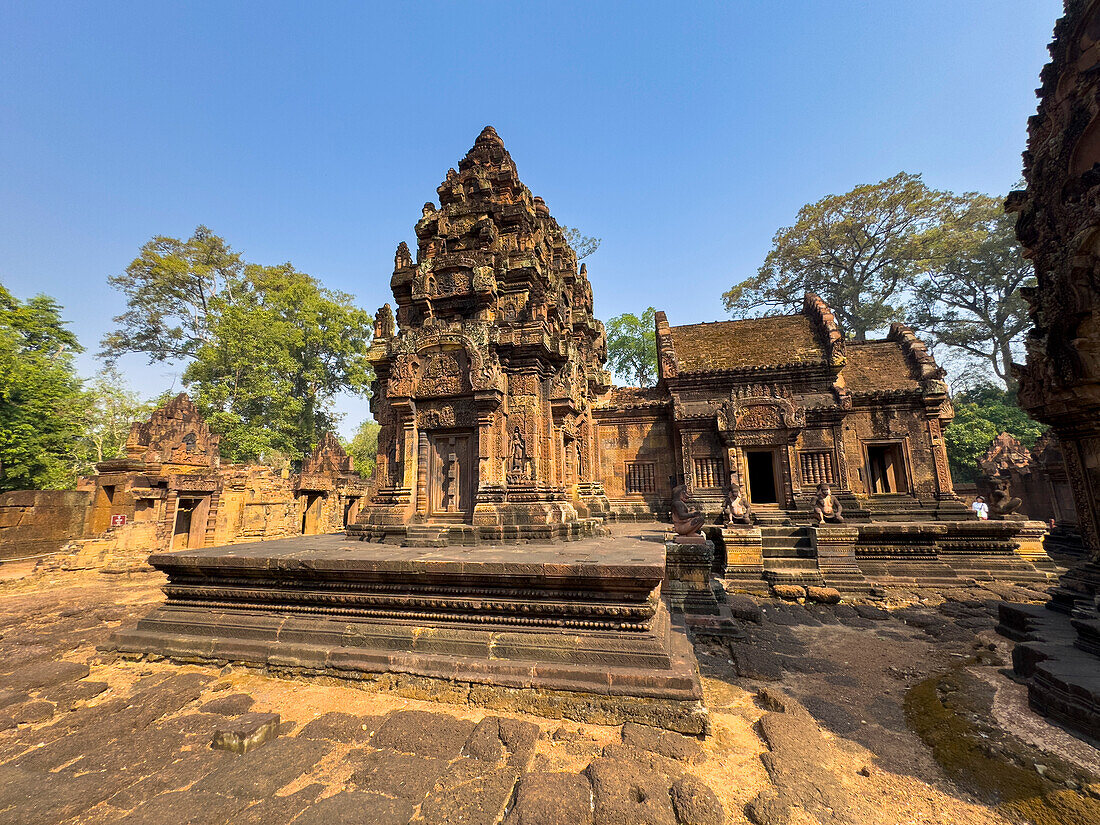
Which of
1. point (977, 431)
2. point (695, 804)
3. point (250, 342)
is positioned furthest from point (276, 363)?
point (977, 431)

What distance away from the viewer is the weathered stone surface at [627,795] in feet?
8.19

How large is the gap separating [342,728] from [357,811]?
1061mm

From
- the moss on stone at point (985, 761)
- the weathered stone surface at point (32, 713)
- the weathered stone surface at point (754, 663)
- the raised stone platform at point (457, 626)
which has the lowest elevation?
the weathered stone surface at point (754, 663)

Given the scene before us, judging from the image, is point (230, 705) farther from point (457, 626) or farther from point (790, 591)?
point (790, 591)

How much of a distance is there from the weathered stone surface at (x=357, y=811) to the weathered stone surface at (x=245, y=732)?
3.30 ft

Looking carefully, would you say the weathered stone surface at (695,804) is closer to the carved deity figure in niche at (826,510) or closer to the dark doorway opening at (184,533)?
the carved deity figure in niche at (826,510)

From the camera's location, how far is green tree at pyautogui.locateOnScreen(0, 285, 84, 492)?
16.2m

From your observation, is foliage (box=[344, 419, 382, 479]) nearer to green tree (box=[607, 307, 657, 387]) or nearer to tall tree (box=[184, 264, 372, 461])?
tall tree (box=[184, 264, 372, 461])

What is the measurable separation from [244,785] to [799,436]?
14161mm

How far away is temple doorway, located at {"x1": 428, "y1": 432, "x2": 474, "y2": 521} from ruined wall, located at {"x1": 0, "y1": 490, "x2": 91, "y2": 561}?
16131 millimetres

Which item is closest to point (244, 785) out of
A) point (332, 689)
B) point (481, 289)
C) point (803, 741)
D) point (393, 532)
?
Result: point (332, 689)

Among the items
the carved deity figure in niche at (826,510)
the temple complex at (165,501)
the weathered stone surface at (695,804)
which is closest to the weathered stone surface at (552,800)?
the weathered stone surface at (695,804)

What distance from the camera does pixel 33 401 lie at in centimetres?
1664

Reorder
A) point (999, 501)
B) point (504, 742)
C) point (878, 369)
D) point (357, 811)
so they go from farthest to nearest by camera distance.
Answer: point (878, 369) → point (999, 501) → point (504, 742) → point (357, 811)
